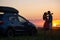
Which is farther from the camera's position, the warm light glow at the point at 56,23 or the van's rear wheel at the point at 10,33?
the warm light glow at the point at 56,23

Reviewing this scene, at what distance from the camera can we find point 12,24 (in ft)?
71.3

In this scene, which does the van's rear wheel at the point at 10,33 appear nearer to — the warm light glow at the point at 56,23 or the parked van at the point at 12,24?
the parked van at the point at 12,24

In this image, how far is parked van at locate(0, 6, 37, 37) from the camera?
21344mm

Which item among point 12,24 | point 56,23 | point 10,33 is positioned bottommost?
point 10,33

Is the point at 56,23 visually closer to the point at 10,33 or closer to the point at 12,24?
the point at 12,24

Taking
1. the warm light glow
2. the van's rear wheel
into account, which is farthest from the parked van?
the warm light glow

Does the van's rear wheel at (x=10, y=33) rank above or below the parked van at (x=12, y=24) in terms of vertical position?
below

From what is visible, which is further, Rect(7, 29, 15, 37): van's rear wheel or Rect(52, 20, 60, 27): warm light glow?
Rect(52, 20, 60, 27): warm light glow

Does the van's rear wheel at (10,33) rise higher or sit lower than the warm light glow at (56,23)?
lower

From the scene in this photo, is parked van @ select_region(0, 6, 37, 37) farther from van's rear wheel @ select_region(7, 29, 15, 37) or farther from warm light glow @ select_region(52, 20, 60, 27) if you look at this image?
warm light glow @ select_region(52, 20, 60, 27)

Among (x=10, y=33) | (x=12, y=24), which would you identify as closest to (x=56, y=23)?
(x=12, y=24)

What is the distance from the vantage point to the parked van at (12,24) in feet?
70.0

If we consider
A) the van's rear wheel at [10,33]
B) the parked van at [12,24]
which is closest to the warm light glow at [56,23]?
the parked van at [12,24]

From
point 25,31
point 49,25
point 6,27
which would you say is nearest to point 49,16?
point 49,25
